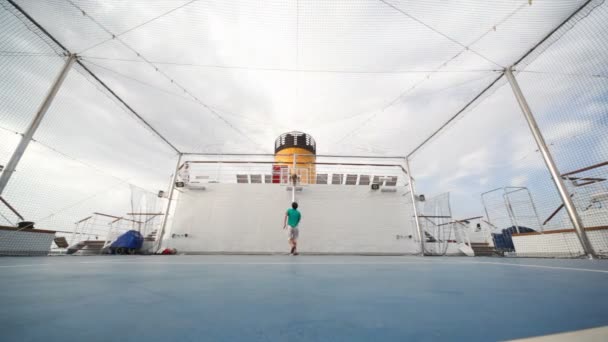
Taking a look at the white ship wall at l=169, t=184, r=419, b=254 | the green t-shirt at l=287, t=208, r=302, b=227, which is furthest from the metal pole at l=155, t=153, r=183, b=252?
the green t-shirt at l=287, t=208, r=302, b=227

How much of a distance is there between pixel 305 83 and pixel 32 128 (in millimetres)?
4925

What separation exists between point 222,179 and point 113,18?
3903 millimetres

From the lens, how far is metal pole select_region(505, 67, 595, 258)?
311 centimetres

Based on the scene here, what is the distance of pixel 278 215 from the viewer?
586 centimetres

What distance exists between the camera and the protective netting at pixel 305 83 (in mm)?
3557

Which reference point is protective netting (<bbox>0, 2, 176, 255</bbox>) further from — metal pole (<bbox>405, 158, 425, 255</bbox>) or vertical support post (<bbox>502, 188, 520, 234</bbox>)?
vertical support post (<bbox>502, 188, 520, 234</bbox>)

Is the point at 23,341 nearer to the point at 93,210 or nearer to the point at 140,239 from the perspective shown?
the point at 140,239

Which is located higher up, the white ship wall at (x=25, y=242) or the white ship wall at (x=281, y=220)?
the white ship wall at (x=281, y=220)

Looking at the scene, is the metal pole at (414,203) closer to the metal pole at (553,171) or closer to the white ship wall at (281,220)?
the white ship wall at (281,220)

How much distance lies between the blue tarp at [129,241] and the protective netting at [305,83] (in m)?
0.95

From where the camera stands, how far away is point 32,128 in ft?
11.1

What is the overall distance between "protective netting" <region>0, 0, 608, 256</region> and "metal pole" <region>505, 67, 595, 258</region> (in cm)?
29

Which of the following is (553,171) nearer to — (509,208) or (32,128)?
(509,208)

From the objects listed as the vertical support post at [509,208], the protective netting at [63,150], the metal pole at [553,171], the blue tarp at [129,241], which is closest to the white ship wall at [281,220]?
the blue tarp at [129,241]
